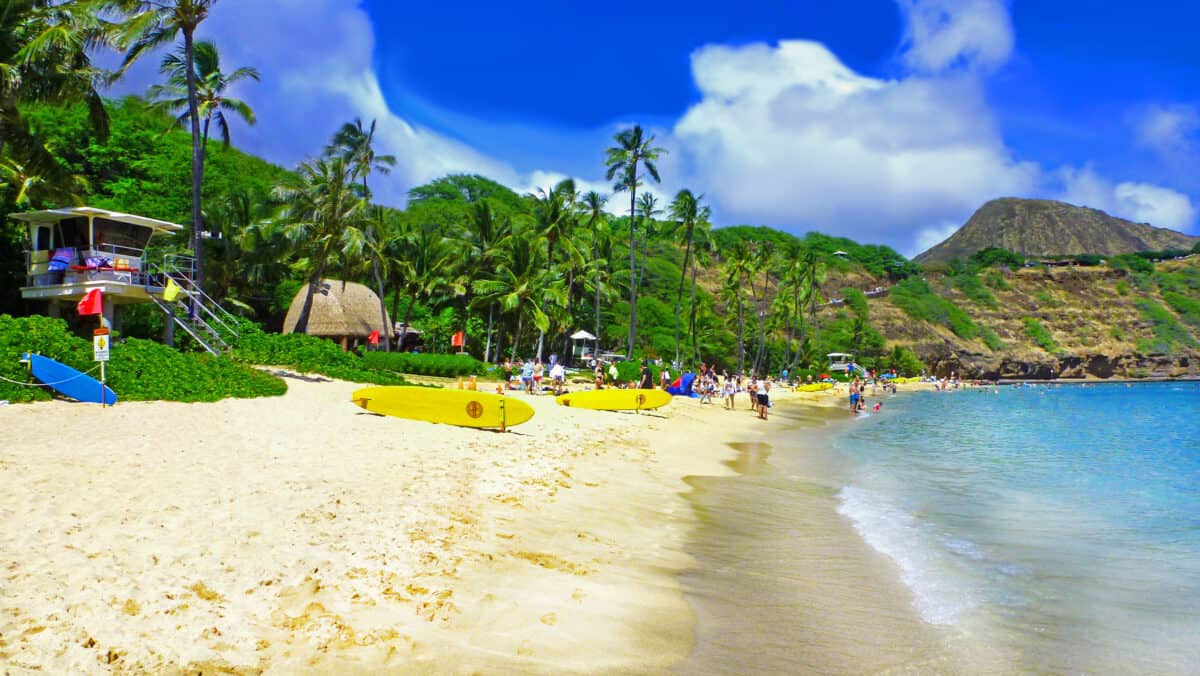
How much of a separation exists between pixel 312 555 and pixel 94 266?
54.3ft

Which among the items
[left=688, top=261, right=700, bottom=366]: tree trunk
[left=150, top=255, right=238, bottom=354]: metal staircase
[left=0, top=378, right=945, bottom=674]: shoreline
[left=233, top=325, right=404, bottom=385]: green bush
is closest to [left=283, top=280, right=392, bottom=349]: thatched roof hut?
[left=150, top=255, right=238, bottom=354]: metal staircase

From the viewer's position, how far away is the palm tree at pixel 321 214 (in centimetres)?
2653

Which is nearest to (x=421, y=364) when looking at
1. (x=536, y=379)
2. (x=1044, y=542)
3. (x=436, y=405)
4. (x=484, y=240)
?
(x=536, y=379)

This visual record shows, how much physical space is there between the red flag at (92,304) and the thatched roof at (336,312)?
13.3 m

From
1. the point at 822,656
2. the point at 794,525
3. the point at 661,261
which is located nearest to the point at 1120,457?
the point at 794,525

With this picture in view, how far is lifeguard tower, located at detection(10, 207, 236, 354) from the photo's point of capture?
17.9m

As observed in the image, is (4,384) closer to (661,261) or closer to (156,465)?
(156,465)

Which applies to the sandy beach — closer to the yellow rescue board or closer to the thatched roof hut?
the yellow rescue board

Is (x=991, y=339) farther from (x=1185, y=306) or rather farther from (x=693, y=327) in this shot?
(x=693, y=327)

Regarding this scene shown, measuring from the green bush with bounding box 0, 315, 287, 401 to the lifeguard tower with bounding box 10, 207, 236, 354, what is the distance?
4.35 m

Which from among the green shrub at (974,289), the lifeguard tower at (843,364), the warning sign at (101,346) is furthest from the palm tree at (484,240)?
the green shrub at (974,289)

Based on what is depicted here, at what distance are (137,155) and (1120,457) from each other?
44.4m

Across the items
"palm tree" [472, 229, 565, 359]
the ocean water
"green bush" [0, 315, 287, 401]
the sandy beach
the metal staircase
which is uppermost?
"palm tree" [472, 229, 565, 359]

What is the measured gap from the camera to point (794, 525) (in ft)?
28.8
